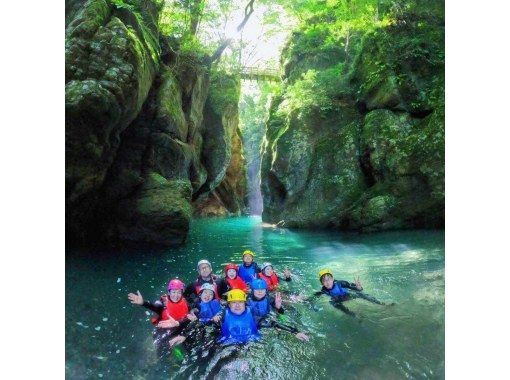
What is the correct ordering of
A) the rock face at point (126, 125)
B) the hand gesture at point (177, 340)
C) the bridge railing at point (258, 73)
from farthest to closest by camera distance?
the bridge railing at point (258, 73), the rock face at point (126, 125), the hand gesture at point (177, 340)

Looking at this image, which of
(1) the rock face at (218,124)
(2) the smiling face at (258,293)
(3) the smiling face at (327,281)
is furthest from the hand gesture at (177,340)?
(1) the rock face at (218,124)

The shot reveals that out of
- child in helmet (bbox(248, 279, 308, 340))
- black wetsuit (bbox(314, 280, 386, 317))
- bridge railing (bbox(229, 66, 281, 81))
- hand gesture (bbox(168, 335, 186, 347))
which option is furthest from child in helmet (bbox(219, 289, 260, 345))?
bridge railing (bbox(229, 66, 281, 81))

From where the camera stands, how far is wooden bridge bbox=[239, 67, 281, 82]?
17.8m

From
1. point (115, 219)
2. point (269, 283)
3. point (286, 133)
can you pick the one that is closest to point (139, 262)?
point (115, 219)

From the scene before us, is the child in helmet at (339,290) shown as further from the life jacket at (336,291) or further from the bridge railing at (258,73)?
the bridge railing at (258,73)

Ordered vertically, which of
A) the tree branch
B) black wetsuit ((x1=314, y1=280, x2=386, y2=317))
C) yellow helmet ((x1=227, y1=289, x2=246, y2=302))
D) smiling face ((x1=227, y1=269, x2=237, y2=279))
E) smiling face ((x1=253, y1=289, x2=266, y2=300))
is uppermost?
the tree branch

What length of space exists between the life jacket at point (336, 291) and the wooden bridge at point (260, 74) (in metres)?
12.5

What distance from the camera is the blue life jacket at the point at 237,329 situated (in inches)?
208

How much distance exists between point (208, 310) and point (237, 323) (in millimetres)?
852

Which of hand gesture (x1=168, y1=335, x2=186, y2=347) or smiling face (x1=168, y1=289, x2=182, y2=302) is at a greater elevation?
smiling face (x1=168, y1=289, x2=182, y2=302)

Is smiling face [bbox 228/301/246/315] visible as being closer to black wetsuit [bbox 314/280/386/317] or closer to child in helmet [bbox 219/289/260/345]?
child in helmet [bbox 219/289/260/345]

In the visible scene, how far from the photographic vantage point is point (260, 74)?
66.2ft

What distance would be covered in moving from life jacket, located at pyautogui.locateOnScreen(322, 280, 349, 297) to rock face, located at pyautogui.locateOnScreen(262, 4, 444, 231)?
7229 mm

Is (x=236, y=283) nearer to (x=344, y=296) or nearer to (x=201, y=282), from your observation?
(x=201, y=282)
